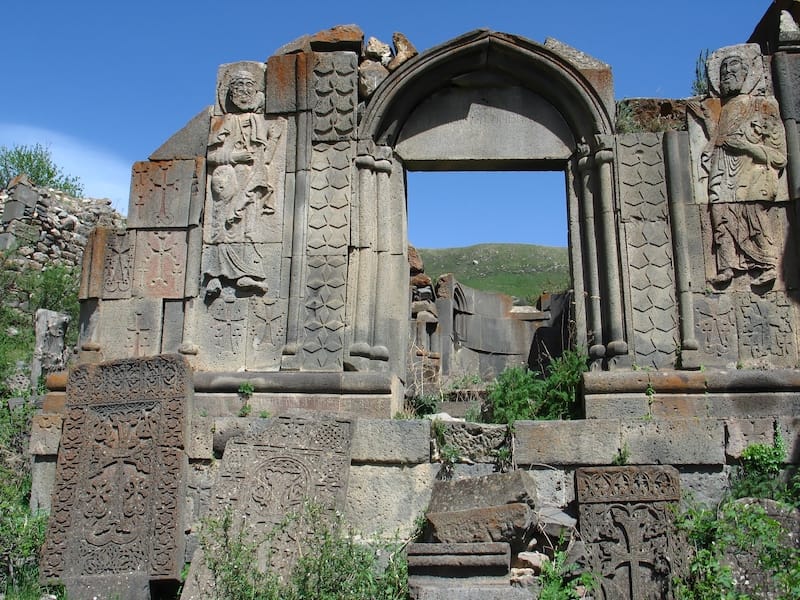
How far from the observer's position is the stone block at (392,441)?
5.67 meters

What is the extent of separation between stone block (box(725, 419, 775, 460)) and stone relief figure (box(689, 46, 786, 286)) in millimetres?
1116

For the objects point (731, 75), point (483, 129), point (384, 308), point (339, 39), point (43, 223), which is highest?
point (43, 223)

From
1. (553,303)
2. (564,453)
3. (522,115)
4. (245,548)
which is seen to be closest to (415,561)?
(245,548)

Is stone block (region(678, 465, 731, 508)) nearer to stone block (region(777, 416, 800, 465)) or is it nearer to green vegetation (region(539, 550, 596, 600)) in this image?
stone block (region(777, 416, 800, 465))

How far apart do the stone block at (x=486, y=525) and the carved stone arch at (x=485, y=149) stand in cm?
177

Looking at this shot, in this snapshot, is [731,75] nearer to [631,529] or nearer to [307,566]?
[631,529]

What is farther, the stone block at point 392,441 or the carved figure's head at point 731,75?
the carved figure's head at point 731,75

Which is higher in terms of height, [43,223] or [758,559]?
[43,223]

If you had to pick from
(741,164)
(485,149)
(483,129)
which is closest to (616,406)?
(741,164)

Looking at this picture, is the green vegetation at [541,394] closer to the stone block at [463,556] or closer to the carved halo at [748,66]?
the stone block at [463,556]

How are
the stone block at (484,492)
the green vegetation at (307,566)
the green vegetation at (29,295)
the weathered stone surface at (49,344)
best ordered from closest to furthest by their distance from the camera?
the green vegetation at (307,566)
the stone block at (484,492)
the weathered stone surface at (49,344)
the green vegetation at (29,295)

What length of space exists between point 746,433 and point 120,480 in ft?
13.1

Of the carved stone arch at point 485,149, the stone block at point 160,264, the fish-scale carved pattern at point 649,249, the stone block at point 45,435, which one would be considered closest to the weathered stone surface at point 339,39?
the carved stone arch at point 485,149

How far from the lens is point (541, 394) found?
625cm
